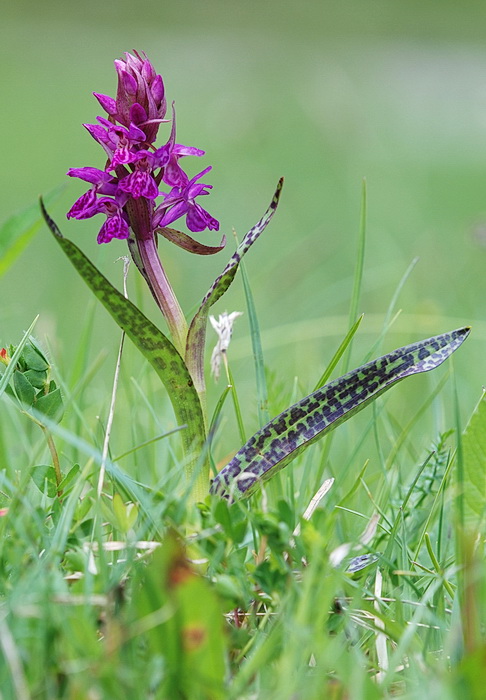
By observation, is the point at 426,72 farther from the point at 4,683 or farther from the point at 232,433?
the point at 4,683

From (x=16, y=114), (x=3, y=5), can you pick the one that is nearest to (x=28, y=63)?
(x=16, y=114)

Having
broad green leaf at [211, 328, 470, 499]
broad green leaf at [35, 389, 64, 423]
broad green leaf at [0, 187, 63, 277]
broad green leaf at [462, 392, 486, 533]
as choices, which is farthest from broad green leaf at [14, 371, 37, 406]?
broad green leaf at [462, 392, 486, 533]

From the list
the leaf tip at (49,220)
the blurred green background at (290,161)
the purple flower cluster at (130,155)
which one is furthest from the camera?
the blurred green background at (290,161)

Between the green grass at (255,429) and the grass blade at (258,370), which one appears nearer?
the green grass at (255,429)

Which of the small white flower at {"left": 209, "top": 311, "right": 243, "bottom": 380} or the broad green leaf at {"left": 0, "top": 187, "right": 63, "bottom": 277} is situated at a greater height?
the broad green leaf at {"left": 0, "top": 187, "right": 63, "bottom": 277}

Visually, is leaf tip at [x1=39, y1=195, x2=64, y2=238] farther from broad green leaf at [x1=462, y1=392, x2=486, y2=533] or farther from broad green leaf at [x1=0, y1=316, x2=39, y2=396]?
broad green leaf at [x1=462, y1=392, x2=486, y2=533]

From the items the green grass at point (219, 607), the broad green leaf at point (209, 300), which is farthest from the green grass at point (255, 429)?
the broad green leaf at point (209, 300)

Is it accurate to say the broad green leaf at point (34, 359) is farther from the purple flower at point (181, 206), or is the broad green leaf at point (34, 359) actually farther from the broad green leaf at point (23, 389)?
the purple flower at point (181, 206)

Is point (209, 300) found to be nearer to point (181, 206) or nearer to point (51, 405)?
point (181, 206)
